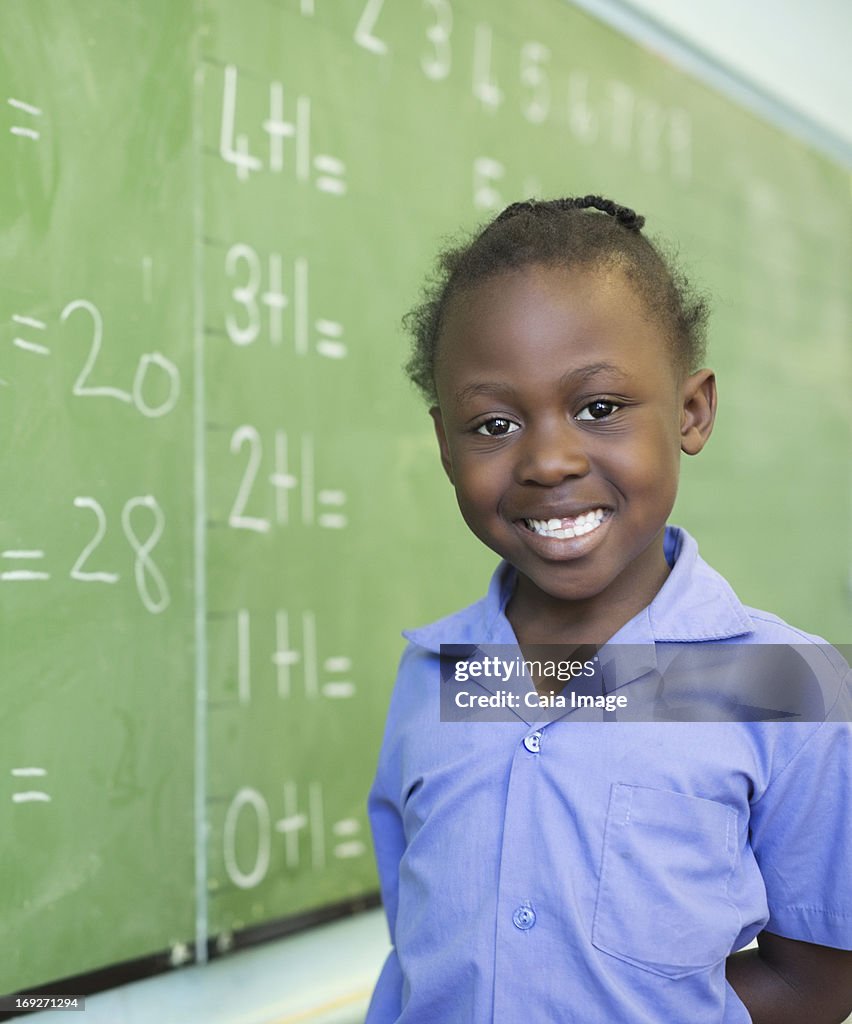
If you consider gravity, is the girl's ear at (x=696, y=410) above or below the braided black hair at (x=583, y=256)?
below

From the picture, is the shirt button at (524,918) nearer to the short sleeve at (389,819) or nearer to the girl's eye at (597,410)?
the short sleeve at (389,819)

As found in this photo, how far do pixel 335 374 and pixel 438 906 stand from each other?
0.67 meters

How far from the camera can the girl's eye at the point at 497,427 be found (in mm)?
747

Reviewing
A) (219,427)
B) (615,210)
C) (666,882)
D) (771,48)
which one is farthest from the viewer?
(771,48)

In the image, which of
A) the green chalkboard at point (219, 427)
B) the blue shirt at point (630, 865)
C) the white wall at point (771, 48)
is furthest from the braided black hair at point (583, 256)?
the white wall at point (771, 48)

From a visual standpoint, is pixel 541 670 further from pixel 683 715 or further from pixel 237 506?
pixel 237 506

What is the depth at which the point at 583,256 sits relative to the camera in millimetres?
748

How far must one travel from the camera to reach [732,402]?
6.06 ft

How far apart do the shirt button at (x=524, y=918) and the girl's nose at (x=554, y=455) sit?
0.89 ft

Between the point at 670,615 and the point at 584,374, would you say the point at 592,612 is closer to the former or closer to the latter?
the point at 670,615

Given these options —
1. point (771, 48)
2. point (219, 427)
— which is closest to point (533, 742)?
point (219, 427)

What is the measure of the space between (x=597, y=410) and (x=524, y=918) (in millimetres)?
329

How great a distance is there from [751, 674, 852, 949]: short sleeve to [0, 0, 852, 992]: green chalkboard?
0.60m

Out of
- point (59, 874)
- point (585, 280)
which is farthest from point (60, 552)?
point (585, 280)
